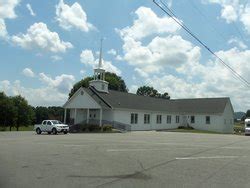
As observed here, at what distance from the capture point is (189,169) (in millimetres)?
13578

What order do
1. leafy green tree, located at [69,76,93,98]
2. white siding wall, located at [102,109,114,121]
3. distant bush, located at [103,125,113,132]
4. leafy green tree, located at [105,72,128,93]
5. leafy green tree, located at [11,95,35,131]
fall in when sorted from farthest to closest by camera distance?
1. leafy green tree, located at [105,72,128,93]
2. leafy green tree, located at [69,76,93,98]
3. leafy green tree, located at [11,95,35,131]
4. white siding wall, located at [102,109,114,121]
5. distant bush, located at [103,125,113,132]

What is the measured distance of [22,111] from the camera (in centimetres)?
8512

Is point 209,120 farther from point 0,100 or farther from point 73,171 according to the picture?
point 73,171

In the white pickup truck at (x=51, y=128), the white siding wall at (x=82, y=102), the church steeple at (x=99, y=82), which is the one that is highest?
the church steeple at (x=99, y=82)

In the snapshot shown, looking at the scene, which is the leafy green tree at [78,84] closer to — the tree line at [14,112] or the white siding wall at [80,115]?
the tree line at [14,112]

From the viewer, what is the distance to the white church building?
5328 cm

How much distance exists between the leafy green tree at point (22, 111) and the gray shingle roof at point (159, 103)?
30.2 meters

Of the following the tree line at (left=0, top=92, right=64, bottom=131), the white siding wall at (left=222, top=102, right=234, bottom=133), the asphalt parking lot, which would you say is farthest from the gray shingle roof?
the asphalt parking lot

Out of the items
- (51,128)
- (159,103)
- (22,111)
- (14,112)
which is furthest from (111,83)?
(51,128)

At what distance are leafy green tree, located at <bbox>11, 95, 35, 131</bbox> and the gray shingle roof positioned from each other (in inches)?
1191

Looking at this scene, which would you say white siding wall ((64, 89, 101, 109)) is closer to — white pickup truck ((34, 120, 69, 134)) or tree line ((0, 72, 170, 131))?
white pickup truck ((34, 120, 69, 134))

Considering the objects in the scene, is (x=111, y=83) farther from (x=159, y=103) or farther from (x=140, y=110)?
(x=140, y=110)

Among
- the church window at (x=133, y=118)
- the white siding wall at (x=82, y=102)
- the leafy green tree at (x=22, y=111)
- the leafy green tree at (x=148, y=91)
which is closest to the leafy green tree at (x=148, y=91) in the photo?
the leafy green tree at (x=148, y=91)

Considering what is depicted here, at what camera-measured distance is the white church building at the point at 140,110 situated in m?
53.3
